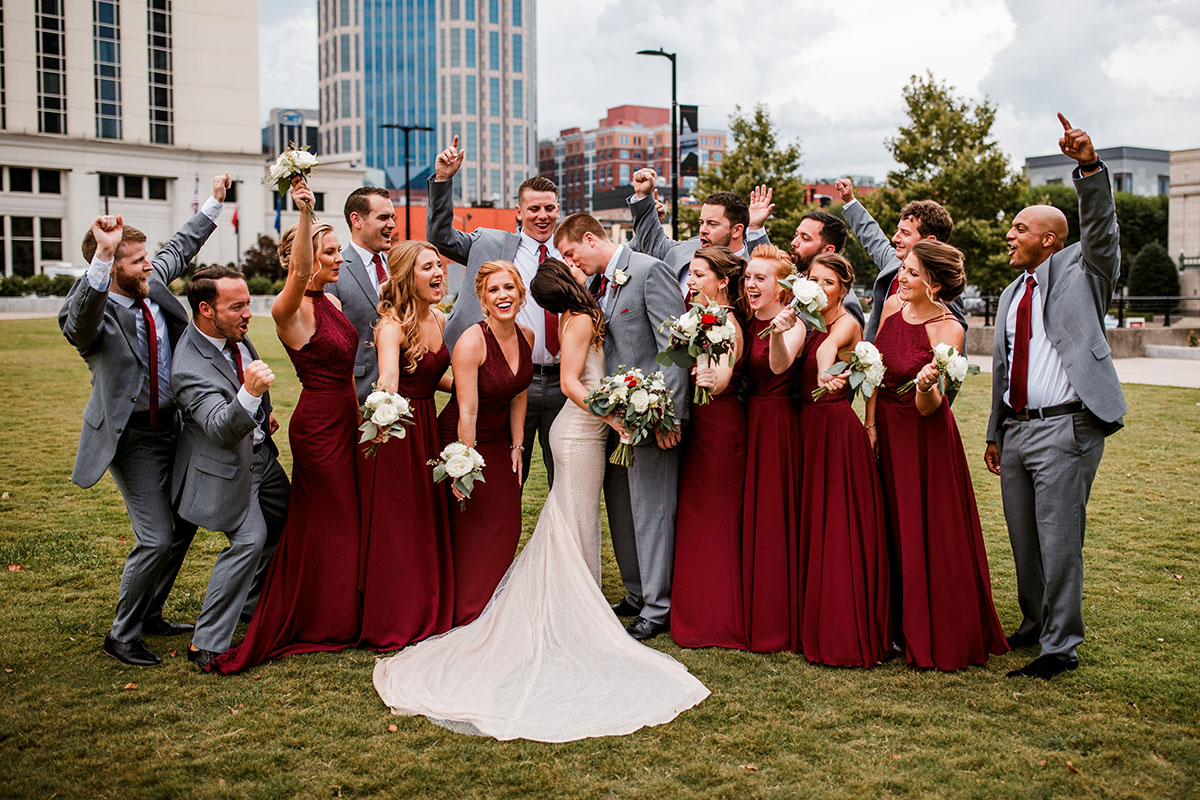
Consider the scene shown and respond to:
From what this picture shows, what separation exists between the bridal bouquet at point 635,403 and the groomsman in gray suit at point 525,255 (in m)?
1.06

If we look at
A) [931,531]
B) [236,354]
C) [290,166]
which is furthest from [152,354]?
[931,531]

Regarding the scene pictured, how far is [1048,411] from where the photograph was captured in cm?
548

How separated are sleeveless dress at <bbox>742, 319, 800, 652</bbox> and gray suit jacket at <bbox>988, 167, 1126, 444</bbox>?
1.49 m

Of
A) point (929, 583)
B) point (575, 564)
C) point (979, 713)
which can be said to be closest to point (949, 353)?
point (929, 583)

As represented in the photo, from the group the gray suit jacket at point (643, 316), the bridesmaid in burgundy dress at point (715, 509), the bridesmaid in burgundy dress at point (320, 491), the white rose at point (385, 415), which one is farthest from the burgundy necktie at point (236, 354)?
the bridesmaid in burgundy dress at point (715, 509)

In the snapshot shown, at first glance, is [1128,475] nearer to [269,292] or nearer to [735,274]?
[735,274]

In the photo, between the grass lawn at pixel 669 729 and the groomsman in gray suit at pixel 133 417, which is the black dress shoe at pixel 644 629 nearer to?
the grass lawn at pixel 669 729

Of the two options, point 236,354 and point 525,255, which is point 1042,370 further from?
point 236,354

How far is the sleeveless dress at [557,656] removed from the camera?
4.98m

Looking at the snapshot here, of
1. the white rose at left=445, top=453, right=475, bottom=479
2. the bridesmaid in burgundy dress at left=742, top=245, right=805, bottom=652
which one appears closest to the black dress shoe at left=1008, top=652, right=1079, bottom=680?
the bridesmaid in burgundy dress at left=742, top=245, right=805, bottom=652

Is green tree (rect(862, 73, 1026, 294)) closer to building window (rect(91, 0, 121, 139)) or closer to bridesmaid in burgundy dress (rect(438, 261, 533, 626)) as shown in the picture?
bridesmaid in burgundy dress (rect(438, 261, 533, 626))

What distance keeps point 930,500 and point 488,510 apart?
280cm

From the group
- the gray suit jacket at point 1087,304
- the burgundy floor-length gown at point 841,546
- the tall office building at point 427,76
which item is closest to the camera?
the gray suit jacket at point 1087,304

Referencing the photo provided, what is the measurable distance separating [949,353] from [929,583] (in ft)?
4.49
